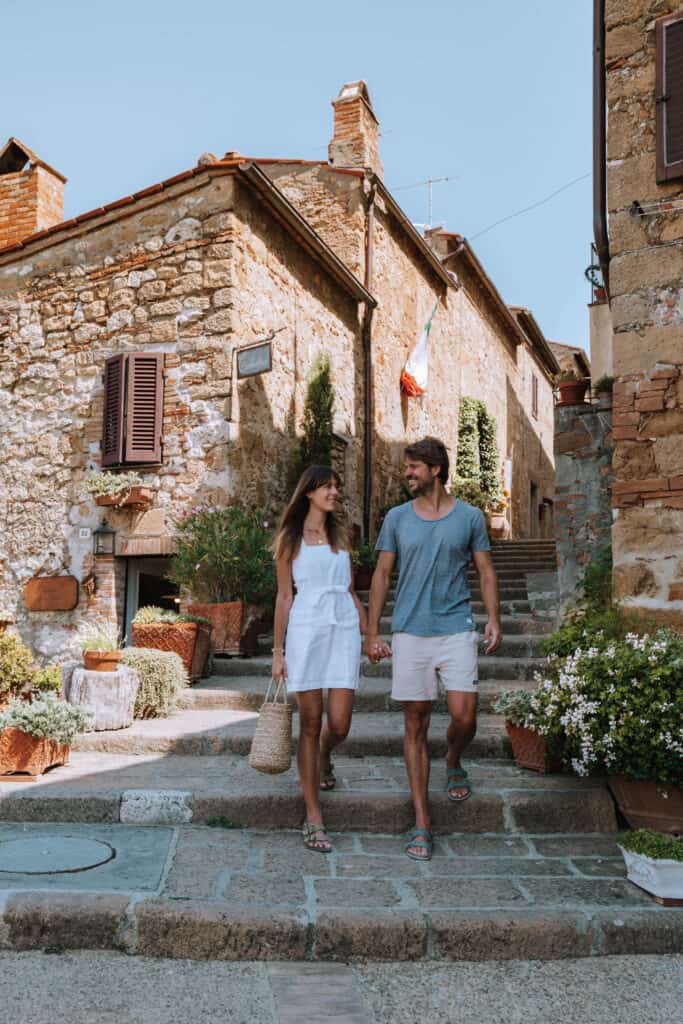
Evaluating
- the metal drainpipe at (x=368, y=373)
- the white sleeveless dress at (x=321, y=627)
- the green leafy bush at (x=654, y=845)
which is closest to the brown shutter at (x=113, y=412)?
the metal drainpipe at (x=368, y=373)

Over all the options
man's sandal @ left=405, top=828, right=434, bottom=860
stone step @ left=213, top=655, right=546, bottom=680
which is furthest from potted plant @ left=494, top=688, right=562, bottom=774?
stone step @ left=213, top=655, right=546, bottom=680

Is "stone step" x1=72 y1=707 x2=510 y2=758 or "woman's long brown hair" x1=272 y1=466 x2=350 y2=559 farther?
"stone step" x1=72 y1=707 x2=510 y2=758

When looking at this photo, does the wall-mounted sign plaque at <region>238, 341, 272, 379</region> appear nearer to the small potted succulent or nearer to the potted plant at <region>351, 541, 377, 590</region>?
the potted plant at <region>351, 541, 377, 590</region>

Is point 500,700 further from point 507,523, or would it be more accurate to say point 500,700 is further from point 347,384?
point 507,523

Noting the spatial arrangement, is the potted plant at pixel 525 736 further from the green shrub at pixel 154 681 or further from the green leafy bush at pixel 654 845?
the green shrub at pixel 154 681

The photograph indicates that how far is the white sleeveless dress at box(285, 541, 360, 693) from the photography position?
13.1 ft

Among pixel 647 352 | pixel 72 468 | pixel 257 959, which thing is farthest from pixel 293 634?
pixel 72 468

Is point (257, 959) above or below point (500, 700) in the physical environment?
below

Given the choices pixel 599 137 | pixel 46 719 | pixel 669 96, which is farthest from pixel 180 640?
pixel 669 96

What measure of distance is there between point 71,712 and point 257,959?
7.28 feet

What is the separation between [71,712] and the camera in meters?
4.97

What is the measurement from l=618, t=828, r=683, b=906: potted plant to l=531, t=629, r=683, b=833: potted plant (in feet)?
1.33

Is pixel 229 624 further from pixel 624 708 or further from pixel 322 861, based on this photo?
pixel 624 708

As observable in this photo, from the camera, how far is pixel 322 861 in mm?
3855
